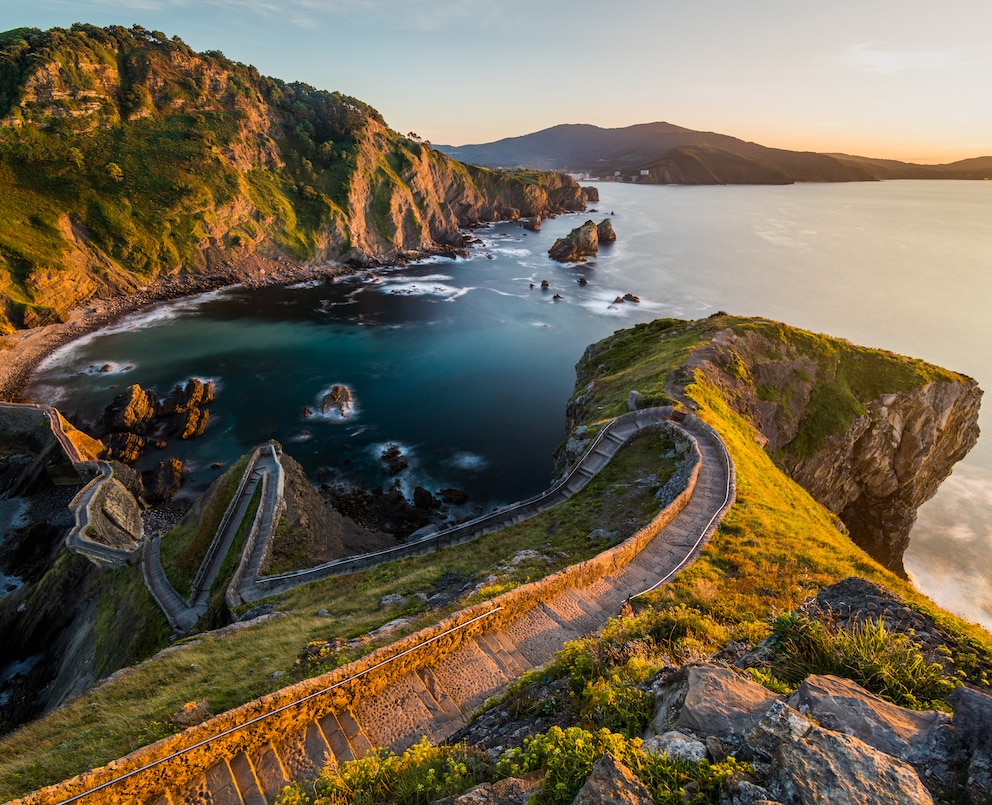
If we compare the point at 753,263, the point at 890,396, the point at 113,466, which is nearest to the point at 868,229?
the point at 753,263

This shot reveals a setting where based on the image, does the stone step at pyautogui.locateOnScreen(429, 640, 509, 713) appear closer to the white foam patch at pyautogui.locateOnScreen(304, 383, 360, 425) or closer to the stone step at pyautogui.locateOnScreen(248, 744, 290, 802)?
the stone step at pyautogui.locateOnScreen(248, 744, 290, 802)

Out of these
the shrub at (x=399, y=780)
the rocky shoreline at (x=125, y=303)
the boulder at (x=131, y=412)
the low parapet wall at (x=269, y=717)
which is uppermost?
the shrub at (x=399, y=780)

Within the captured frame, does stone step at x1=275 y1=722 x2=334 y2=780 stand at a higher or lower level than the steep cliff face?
higher

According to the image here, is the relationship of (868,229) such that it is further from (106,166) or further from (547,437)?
(106,166)

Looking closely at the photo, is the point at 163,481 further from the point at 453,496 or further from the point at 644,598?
the point at 644,598


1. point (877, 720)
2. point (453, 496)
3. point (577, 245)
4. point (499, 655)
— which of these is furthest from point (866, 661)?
point (577, 245)

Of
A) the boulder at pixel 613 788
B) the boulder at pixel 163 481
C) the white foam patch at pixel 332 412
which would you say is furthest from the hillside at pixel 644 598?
the boulder at pixel 163 481

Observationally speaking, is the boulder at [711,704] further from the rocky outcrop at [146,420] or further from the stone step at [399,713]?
the rocky outcrop at [146,420]

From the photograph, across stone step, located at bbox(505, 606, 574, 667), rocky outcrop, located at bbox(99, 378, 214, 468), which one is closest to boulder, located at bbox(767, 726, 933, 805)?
stone step, located at bbox(505, 606, 574, 667)
